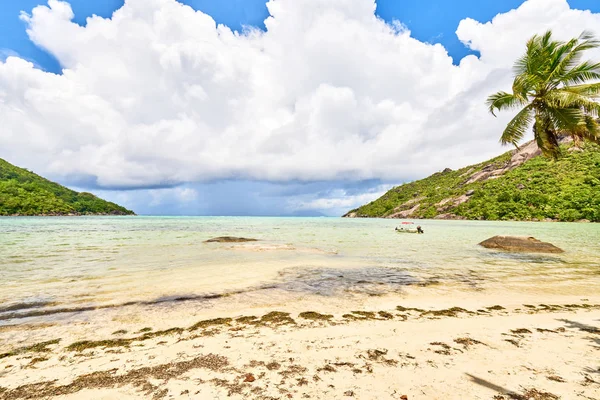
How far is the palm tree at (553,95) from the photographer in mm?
13469

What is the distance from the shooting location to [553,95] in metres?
14.0

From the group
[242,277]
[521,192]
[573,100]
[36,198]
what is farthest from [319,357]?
[36,198]

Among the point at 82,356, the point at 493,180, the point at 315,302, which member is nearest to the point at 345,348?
the point at 315,302

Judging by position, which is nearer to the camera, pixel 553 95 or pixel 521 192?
pixel 553 95

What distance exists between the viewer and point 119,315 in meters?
7.82

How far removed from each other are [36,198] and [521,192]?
641ft

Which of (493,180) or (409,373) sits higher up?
(493,180)

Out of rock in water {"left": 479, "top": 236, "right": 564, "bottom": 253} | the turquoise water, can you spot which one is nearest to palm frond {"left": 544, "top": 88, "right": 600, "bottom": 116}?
the turquoise water

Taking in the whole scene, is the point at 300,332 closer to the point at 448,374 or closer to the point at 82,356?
the point at 448,374

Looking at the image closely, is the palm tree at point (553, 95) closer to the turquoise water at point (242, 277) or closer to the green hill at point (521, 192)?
the turquoise water at point (242, 277)

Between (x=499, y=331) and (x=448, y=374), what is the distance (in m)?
2.99

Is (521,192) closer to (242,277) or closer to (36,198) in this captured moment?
(242,277)

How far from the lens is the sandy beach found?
4.01 meters

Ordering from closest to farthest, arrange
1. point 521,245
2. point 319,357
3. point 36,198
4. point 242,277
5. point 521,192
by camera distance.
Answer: point 319,357
point 242,277
point 521,245
point 521,192
point 36,198
